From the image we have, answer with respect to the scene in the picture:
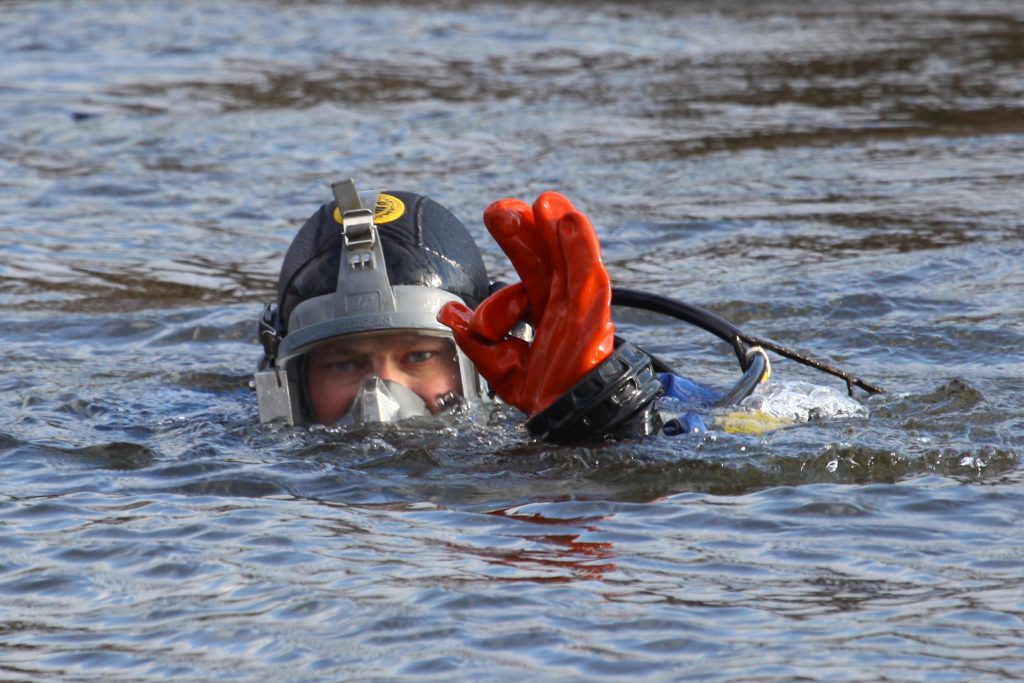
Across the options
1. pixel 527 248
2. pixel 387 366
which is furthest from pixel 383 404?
pixel 527 248

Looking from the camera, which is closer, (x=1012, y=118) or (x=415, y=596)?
(x=415, y=596)

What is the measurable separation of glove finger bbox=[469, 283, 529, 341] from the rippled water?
0.43 meters

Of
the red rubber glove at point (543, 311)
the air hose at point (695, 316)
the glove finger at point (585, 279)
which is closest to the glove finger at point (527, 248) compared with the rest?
the red rubber glove at point (543, 311)

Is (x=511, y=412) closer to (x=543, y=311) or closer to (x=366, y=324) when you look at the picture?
(x=366, y=324)

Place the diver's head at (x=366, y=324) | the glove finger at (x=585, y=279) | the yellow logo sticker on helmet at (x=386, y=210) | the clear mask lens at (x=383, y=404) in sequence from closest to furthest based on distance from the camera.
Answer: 1. the glove finger at (x=585, y=279)
2. the clear mask lens at (x=383, y=404)
3. the diver's head at (x=366, y=324)
4. the yellow logo sticker on helmet at (x=386, y=210)

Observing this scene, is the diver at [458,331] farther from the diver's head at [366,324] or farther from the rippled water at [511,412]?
the rippled water at [511,412]

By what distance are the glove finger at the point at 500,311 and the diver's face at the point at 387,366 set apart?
0.70 m

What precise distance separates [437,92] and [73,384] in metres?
7.30

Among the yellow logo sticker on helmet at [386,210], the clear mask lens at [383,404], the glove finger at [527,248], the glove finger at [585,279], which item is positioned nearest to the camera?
the glove finger at [585,279]

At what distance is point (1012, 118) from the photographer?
445 inches

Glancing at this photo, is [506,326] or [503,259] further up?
[506,326]

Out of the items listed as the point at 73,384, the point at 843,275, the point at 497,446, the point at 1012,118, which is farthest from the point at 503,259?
the point at 1012,118

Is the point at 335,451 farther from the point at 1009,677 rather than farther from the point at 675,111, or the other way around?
the point at 675,111

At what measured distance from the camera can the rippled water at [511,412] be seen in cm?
319
